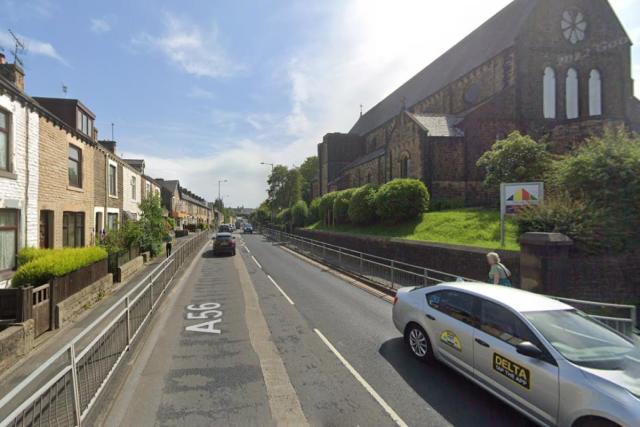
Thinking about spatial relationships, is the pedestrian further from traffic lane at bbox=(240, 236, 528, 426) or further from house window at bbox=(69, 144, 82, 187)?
house window at bbox=(69, 144, 82, 187)

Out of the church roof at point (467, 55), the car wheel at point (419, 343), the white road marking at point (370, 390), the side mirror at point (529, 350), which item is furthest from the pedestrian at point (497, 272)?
the church roof at point (467, 55)

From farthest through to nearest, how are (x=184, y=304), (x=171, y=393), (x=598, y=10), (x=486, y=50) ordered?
(x=486, y=50)
(x=598, y=10)
(x=184, y=304)
(x=171, y=393)

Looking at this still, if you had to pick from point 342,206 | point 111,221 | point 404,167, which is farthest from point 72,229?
point 404,167

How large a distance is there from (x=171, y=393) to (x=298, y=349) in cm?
247

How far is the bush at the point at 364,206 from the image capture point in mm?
23784

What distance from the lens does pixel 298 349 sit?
→ 21.1 feet

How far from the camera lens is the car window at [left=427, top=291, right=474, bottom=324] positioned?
16.5ft

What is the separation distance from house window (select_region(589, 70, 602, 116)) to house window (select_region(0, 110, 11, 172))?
38.5 metres

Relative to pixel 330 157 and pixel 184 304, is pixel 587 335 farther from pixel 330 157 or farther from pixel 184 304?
pixel 330 157

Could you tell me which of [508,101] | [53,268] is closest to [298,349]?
[53,268]

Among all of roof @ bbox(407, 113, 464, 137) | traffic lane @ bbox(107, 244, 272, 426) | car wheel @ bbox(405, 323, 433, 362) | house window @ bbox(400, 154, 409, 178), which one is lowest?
traffic lane @ bbox(107, 244, 272, 426)

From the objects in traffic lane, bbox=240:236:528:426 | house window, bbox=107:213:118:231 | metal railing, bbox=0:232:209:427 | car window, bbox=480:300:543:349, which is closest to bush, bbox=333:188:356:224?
house window, bbox=107:213:118:231

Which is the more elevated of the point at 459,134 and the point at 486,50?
the point at 486,50

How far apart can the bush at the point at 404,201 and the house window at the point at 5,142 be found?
59.0ft
